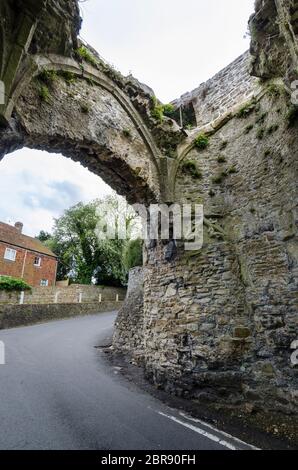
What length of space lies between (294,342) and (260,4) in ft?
18.5

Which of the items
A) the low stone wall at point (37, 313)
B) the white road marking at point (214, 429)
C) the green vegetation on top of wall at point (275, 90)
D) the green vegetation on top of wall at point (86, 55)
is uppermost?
the green vegetation on top of wall at point (86, 55)

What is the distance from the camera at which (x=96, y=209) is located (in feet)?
93.5

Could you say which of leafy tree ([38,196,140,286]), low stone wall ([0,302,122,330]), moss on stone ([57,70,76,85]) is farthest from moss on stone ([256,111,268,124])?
leafy tree ([38,196,140,286])

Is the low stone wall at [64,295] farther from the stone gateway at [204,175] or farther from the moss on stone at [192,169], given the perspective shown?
the moss on stone at [192,169]

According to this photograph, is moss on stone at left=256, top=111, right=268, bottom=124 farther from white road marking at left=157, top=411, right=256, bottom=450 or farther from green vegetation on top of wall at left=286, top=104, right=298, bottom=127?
white road marking at left=157, top=411, right=256, bottom=450

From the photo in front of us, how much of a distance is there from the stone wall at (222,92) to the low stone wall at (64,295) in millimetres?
13905

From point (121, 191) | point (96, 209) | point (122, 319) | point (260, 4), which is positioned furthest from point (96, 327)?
point (96, 209)

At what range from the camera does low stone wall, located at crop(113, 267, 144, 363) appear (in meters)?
7.99

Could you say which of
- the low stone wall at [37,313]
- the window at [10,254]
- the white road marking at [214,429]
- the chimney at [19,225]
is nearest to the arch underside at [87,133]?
the white road marking at [214,429]

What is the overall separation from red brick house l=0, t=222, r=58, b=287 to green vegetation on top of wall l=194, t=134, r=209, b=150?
21988mm

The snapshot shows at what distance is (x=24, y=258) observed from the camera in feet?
81.4

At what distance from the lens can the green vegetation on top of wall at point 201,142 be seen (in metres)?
6.43

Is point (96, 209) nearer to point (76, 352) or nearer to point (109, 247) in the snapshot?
point (109, 247)

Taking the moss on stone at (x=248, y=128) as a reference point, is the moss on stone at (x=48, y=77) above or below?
→ below
